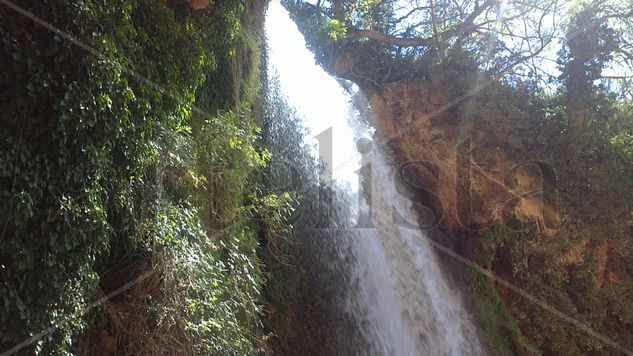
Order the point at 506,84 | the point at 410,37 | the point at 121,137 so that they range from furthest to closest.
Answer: the point at 410,37, the point at 506,84, the point at 121,137

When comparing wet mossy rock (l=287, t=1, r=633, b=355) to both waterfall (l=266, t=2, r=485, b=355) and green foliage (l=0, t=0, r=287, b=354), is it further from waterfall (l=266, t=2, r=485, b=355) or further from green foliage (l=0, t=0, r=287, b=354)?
green foliage (l=0, t=0, r=287, b=354)

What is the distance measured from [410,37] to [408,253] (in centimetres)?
441

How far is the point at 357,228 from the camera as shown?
30.0 feet

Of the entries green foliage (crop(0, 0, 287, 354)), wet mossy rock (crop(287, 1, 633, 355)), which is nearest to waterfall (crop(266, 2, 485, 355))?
wet mossy rock (crop(287, 1, 633, 355))

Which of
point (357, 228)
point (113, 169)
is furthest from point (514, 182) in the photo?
point (113, 169)

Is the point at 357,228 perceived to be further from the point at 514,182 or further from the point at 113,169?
the point at 113,169

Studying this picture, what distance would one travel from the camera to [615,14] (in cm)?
881

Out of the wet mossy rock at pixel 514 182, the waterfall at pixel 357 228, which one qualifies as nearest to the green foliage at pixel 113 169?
the waterfall at pixel 357 228

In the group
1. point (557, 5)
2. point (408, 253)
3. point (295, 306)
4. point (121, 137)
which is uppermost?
point (557, 5)

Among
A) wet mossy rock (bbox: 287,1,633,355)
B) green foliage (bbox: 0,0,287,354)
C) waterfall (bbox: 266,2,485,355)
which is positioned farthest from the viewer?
wet mossy rock (bbox: 287,1,633,355)

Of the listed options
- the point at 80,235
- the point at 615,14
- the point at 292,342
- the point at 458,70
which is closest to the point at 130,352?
the point at 80,235

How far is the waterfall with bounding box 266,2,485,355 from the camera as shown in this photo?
7805 mm

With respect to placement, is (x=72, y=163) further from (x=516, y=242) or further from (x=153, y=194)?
(x=516, y=242)

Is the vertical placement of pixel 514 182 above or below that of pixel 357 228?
above
